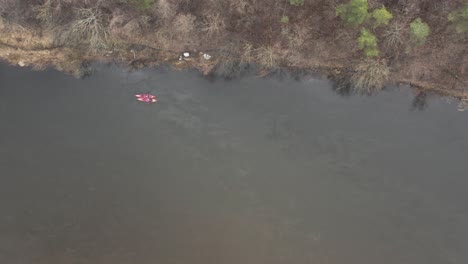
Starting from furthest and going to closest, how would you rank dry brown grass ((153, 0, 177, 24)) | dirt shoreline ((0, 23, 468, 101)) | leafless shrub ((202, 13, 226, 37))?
dirt shoreline ((0, 23, 468, 101)), leafless shrub ((202, 13, 226, 37)), dry brown grass ((153, 0, 177, 24))

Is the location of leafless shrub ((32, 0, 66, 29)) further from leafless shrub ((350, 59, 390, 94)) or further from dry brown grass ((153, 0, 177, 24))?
leafless shrub ((350, 59, 390, 94))

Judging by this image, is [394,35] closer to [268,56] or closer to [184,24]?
[268,56]

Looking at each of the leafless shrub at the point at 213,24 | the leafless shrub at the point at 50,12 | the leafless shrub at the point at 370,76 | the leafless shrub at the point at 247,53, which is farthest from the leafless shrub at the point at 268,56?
the leafless shrub at the point at 50,12

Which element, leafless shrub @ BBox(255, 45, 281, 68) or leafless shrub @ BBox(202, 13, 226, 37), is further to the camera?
leafless shrub @ BBox(255, 45, 281, 68)

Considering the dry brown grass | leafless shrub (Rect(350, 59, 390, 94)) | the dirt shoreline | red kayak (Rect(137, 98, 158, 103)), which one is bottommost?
red kayak (Rect(137, 98, 158, 103))

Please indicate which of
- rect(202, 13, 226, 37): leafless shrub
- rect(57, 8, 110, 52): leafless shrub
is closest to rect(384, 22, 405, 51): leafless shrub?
rect(202, 13, 226, 37): leafless shrub

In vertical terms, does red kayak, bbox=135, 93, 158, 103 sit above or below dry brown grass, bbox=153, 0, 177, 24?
below

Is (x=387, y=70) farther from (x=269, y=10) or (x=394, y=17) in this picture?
(x=269, y=10)

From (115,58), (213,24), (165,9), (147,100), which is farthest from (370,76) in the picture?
(115,58)
